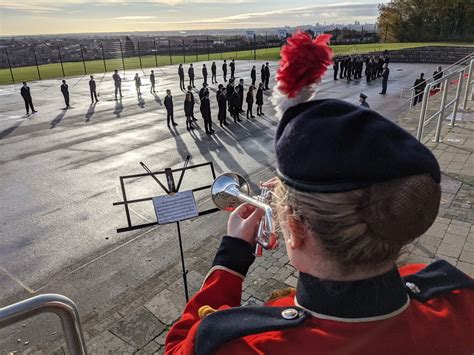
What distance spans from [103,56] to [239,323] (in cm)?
4407

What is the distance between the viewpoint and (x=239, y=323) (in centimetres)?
124

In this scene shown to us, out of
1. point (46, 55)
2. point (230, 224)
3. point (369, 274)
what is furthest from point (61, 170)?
point (46, 55)

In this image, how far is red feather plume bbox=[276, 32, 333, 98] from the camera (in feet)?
4.36

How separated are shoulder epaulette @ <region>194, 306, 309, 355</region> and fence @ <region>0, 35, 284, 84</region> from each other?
38089 mm

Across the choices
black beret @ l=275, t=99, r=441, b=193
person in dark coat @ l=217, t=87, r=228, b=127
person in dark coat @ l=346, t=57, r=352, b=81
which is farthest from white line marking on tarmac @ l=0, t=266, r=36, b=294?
person in dark coat @ l=346, t=57, r=352, b=81

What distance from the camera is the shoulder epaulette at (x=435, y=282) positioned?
1.38 m

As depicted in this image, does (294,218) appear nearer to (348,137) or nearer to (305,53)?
(348,137)

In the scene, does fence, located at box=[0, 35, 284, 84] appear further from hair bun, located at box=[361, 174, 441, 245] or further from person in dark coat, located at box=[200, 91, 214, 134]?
hair bun, located at box=[361, 174, 441, 245]

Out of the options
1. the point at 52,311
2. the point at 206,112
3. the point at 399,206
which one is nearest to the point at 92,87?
the point at 206,112

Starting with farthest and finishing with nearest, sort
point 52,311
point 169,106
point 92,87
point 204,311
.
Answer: point 92,87 < point 169,106 < point 52,311 < point 204,311

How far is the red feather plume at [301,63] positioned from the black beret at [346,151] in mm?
165

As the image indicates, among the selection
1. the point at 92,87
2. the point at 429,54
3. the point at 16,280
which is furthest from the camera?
the point at 429,54

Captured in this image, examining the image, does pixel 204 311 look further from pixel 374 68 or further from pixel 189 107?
pixel 374 68

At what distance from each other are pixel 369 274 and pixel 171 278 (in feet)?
15.5
